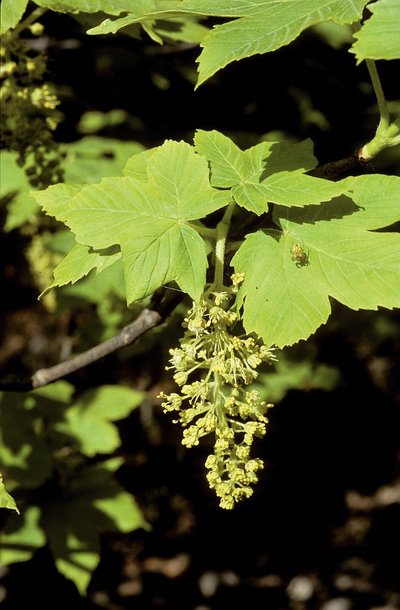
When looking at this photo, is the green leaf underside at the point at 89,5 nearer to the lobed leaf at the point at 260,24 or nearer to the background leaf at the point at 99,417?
the lobed leaf at the point at 260,24

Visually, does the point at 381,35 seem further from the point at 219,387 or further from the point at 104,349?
the point at 104,349

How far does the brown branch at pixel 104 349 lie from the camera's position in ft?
7.12

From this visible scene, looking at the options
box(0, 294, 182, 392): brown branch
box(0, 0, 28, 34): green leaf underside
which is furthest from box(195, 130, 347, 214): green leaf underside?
box(0, 0, 28, 34): green leaf underside

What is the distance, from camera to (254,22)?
1.50m

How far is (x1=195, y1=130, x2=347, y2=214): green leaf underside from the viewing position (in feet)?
5.31

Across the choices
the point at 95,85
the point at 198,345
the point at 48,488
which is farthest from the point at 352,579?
the point at 198,345

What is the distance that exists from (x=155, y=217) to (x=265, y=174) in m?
0.30

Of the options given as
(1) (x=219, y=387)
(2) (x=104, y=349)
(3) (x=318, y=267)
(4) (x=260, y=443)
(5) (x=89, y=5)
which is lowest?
(4) (x=260, y=443)

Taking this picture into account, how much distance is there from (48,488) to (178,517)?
2.11 meters

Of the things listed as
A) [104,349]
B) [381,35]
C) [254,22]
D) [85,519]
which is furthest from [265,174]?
[85,519]

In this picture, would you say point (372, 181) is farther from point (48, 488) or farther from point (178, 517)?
point (178, 517)

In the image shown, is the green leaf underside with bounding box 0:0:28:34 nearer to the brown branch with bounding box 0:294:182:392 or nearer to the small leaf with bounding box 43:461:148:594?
the brown branch with bounding box 0:294:182:392

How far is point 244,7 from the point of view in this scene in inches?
61.7

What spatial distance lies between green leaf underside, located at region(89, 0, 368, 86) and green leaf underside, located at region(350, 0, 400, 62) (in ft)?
0.23
